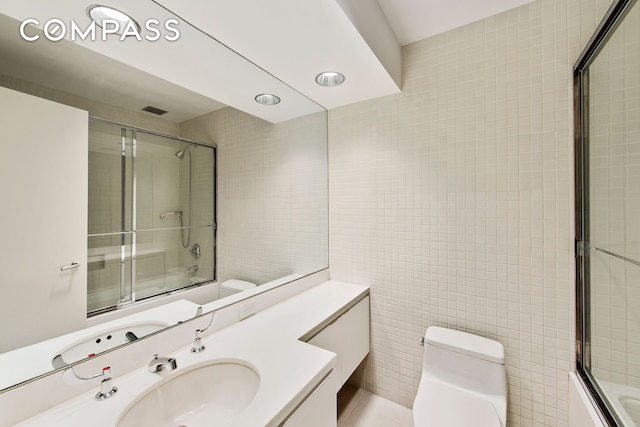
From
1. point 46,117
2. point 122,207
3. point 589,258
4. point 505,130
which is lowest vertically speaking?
point 589,258

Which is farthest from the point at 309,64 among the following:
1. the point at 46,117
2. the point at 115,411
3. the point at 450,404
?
the point at 450,404

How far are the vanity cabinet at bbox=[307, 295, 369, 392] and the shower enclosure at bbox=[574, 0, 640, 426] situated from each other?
1128 millimetres

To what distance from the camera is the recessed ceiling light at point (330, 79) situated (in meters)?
1.54

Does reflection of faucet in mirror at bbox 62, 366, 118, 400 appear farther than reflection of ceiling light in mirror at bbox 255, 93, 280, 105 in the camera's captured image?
No

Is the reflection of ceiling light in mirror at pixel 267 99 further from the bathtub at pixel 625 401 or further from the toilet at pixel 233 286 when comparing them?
the bathtub at pixel 625 401

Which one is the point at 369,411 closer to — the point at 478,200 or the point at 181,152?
the point at 478,200

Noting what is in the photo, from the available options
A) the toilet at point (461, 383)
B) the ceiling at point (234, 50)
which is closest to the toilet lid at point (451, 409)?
the toilet at point (461, 383)

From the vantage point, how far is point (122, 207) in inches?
39.3

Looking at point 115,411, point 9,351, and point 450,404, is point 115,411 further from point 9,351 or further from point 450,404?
point 450,404

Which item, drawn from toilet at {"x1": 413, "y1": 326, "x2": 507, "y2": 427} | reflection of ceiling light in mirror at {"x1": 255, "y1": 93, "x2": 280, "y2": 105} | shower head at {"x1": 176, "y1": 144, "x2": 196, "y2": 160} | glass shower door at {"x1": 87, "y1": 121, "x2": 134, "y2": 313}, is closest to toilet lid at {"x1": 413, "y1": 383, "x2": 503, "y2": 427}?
toilet at {"x1": 413, "y1": 326, "x2": 507, "y2": 427}

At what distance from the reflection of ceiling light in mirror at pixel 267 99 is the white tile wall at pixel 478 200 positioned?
58 centimetres

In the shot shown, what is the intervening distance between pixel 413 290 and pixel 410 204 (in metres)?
0.59

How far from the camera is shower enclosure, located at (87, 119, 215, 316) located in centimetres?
92

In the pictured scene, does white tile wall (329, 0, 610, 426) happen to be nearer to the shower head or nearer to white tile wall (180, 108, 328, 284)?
white tile wall (180, 108, 328, 284)
